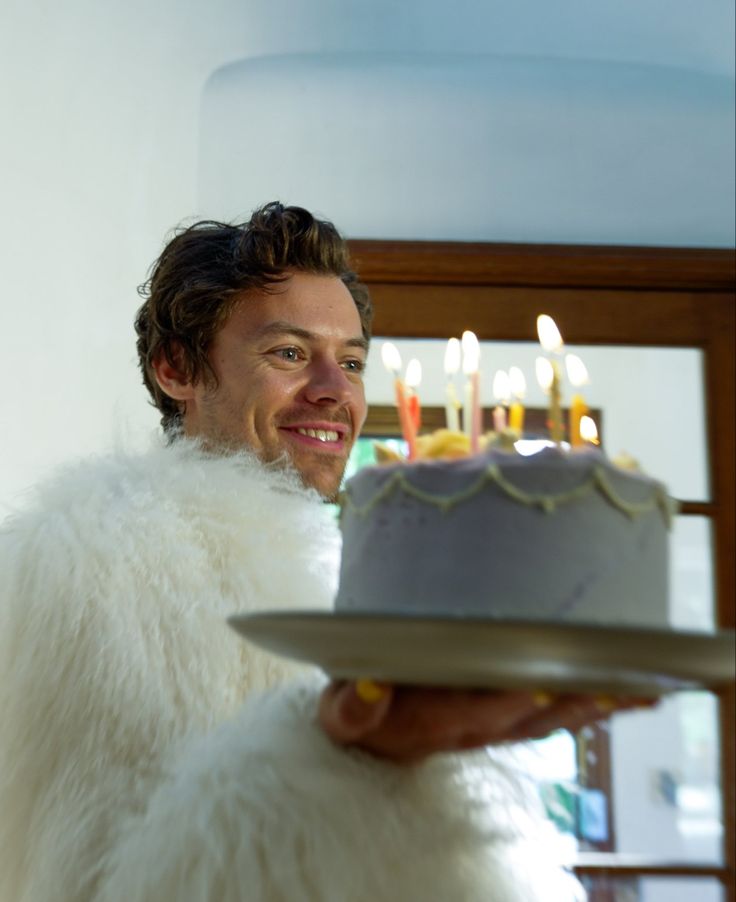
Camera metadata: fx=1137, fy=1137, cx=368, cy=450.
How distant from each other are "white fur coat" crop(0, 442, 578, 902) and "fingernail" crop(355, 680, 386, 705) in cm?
12

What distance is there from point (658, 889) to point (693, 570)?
61 cm

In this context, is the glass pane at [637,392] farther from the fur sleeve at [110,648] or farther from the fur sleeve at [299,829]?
the fur sleeve at [299,829]

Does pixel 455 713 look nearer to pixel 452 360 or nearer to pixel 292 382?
pixel 452 360

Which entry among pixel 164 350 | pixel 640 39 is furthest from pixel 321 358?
pixel 640 39

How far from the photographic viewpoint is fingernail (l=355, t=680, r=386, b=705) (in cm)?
60

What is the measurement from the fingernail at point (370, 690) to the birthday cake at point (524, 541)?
0.04 metres

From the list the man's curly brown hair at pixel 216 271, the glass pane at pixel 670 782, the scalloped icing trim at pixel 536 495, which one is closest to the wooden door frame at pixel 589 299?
the glass pane at pixel 670 782

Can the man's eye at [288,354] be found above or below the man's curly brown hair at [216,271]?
below

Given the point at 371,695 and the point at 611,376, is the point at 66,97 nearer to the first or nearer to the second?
the point at 611,376

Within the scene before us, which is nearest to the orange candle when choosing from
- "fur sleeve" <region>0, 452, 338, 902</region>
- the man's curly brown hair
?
"fur sleeve" <region>0, 452, 338, 902</region>

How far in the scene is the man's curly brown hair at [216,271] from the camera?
4.14 ft

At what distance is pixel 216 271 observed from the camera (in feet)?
4.22

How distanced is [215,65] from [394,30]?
1.21 ft

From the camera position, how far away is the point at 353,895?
0.68 meters
